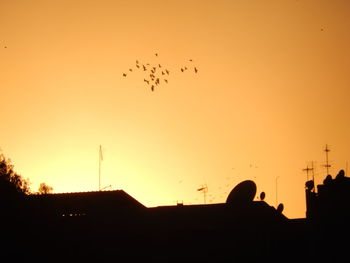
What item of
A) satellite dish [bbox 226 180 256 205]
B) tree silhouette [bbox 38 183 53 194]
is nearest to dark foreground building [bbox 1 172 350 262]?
satellite dish [bbox 226 180 256 205]

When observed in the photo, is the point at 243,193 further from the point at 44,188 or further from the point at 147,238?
the point at 44,188

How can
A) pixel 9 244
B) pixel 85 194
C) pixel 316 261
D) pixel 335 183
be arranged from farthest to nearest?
pixel 85 194, pixel 335 183, pixel 316 261, pixel 9 244

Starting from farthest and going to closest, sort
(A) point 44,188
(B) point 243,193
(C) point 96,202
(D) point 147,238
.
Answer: (A) point 44,188 → (C) point 96,202 → (B) point 243,193 → (D) point 147,238

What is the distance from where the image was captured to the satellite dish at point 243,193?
135ft

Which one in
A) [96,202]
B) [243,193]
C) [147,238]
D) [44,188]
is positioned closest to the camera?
[147,238]

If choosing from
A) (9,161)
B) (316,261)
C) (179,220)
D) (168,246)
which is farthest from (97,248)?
(9,161)

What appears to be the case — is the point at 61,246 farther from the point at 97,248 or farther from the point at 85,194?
the point at 85,194

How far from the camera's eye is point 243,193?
41.5m

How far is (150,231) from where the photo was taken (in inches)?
1284

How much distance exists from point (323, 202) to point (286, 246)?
510 inches

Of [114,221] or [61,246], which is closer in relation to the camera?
[61,246]

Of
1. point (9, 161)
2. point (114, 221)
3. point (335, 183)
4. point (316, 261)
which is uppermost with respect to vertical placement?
point (9, 161)

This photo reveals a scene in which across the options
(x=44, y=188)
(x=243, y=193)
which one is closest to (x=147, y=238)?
(x=243, y=193)

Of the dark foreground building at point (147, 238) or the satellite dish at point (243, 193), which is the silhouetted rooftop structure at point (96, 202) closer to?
the satellite dish at point (243, 193)
